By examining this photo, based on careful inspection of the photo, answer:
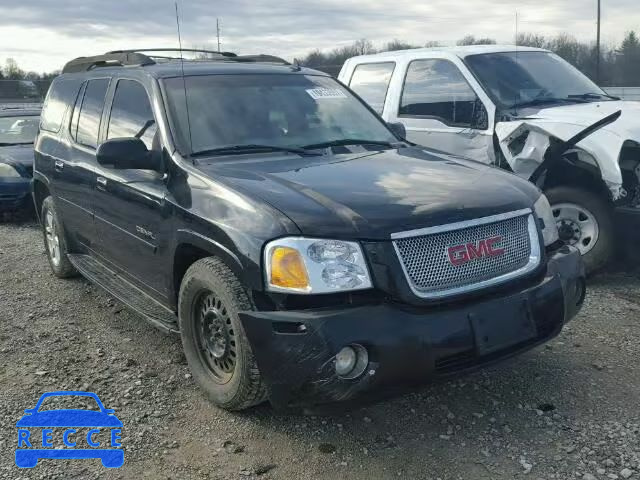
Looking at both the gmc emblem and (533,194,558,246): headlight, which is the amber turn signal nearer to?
the gmc emblem

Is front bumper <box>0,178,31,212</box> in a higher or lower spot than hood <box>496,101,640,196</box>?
lower

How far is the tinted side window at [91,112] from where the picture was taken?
193 inches

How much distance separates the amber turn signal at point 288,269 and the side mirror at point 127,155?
1.29 meters

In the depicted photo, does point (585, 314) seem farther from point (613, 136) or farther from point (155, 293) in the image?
point (155, 293)

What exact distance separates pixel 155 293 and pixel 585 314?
3108 millimetres

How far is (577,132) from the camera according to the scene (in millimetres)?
5305

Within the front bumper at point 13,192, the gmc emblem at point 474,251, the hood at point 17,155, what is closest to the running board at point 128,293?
the gmc emblem at point 474,251

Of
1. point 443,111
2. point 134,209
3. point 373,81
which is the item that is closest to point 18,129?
point 373,81

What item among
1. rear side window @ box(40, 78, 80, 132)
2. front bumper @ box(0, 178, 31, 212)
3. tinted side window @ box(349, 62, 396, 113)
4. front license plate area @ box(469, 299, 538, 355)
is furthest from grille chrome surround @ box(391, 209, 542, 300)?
front bumper @ box(0, 178, 31, 212)

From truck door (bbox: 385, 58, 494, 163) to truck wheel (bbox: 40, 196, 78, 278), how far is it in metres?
3.51

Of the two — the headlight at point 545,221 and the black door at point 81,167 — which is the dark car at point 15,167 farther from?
the headlight at point 545,221

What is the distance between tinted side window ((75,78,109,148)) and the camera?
4.91 m

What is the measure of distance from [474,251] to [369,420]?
105 centimetres

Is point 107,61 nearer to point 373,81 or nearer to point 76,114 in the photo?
point 76,114
